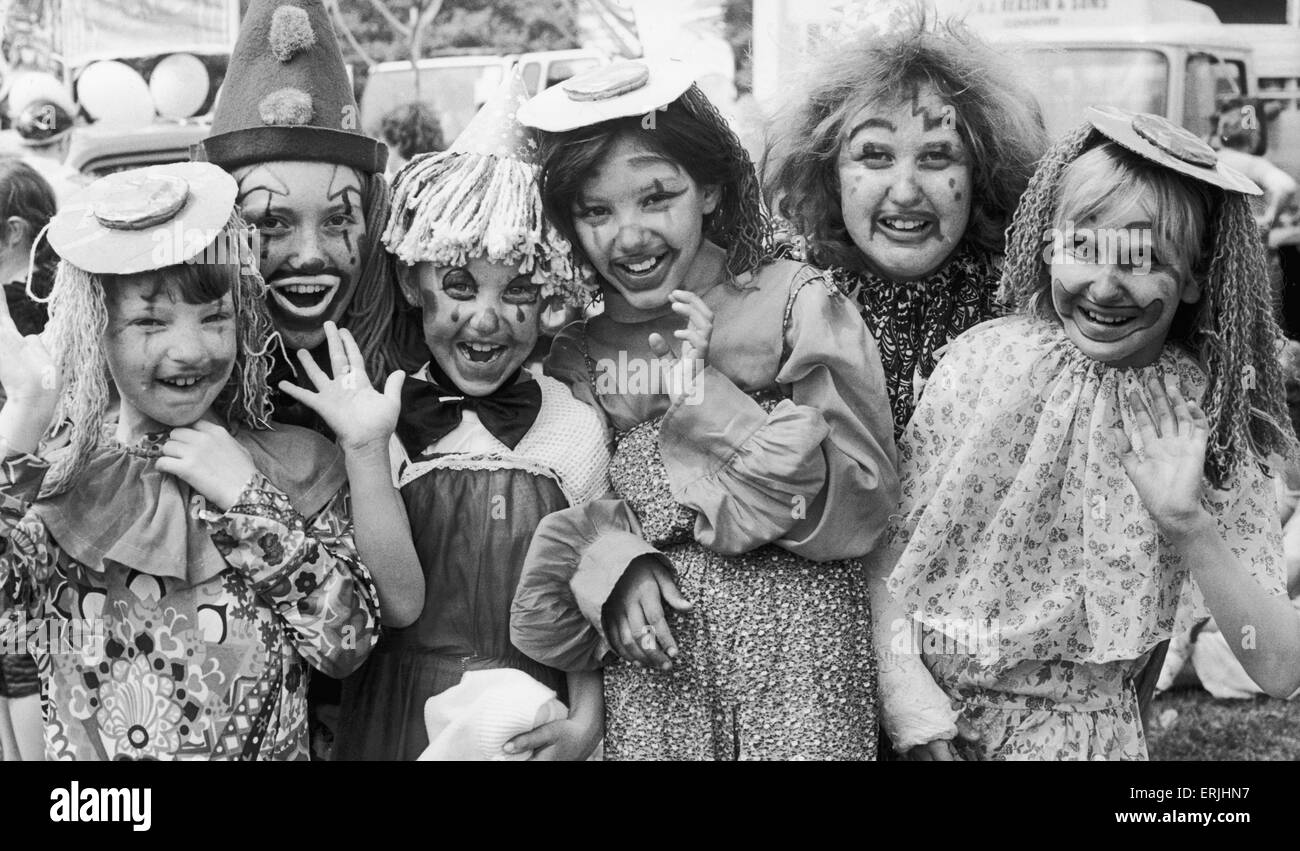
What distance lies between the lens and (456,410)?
2490 mm

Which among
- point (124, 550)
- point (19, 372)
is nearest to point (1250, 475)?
point (124, 550)

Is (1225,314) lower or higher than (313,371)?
higher

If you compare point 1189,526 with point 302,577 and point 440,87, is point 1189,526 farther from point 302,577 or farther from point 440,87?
point 440,87

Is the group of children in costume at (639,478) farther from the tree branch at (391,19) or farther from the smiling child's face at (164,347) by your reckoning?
the tree branch at (391,19)

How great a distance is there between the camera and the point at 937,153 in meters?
2.48

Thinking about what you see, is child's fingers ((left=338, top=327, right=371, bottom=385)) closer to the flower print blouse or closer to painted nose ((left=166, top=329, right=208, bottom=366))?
painted nose ((left=166, top=329, right=208, bottom=366))

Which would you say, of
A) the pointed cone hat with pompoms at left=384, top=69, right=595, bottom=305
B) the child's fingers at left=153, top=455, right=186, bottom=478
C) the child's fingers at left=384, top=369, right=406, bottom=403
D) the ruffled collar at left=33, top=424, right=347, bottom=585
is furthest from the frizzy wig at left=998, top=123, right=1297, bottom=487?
the child's fingers at left=153, top=455, right=186, bottom=478

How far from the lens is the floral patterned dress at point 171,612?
225 centimetres

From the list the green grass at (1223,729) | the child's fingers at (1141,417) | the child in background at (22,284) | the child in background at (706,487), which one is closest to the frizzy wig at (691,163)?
the child in background at (706,487)

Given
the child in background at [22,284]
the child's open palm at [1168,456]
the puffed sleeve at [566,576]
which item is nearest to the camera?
the child's open palm at [1168,456]

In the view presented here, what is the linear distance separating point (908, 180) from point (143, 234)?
1.30 meters

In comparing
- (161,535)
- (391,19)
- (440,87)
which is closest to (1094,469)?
(161,535)
